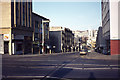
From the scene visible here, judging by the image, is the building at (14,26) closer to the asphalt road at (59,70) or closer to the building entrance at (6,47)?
the building entrance at (6,47)

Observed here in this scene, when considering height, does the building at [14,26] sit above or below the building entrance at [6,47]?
above

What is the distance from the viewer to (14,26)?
151 ft

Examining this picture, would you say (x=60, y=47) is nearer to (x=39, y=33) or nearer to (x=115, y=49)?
(x=39, y=33)

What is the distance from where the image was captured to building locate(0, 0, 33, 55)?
44.8 metres

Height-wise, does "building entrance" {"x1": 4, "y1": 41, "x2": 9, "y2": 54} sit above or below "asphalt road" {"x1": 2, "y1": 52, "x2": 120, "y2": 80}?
above

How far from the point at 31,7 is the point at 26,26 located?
8.02 metres

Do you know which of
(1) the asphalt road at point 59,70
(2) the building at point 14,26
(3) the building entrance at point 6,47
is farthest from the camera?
(3) the building entrance at point 6,47

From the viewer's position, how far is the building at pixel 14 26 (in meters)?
44.8

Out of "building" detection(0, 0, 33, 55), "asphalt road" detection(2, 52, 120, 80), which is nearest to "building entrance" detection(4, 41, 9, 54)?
"building" detection(0, 0, 33, 55)

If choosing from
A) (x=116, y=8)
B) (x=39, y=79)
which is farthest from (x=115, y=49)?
(x=39, y=79)

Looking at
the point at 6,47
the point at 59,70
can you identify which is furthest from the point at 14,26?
the point at 59,70

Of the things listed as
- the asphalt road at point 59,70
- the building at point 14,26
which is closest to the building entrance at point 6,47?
the building at point 14,26

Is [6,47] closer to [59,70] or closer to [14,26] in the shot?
[14,26]

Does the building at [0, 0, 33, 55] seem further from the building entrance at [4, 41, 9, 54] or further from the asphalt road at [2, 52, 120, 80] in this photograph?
the asphalt road at [2, 52, 120, 80]
